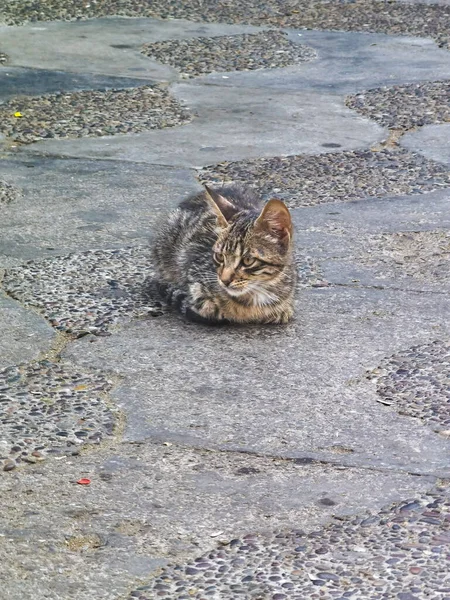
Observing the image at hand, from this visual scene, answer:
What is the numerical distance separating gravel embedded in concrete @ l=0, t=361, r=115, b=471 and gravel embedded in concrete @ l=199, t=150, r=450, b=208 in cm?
260

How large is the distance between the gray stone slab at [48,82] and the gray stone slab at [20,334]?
385 cm

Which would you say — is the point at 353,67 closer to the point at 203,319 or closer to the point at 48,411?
the point at 203,319

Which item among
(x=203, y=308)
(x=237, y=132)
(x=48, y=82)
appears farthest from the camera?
(x=48, y=82)

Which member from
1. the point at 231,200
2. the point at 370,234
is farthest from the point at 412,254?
the point at 231,200

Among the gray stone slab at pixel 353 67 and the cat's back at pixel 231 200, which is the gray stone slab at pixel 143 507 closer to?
the cat's back at pixel 231 200

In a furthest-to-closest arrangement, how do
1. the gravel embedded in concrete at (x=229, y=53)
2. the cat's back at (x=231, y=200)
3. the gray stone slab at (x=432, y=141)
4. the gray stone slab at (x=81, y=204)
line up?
the gravel embedded in concrete at (x=229, y=53), the gray stone slab at (x=432, y=141), the gray stone slab at (x=81, y=204), the cat's back at (x=231, y=200)

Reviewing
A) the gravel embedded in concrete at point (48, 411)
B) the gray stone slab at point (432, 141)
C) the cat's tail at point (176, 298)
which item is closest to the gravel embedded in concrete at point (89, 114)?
the gray stone slab at point (432, 141)

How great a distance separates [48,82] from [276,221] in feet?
15.2

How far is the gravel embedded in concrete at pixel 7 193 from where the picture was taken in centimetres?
686

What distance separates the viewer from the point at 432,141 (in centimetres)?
805

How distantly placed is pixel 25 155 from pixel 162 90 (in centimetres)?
181

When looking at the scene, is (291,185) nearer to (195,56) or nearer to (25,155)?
(25,155)

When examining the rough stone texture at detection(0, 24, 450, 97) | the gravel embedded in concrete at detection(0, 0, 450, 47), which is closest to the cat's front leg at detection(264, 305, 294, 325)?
the rough stone texture at detection(0, 24, 450, 97)

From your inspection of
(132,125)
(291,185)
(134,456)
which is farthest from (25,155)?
(134,456)
